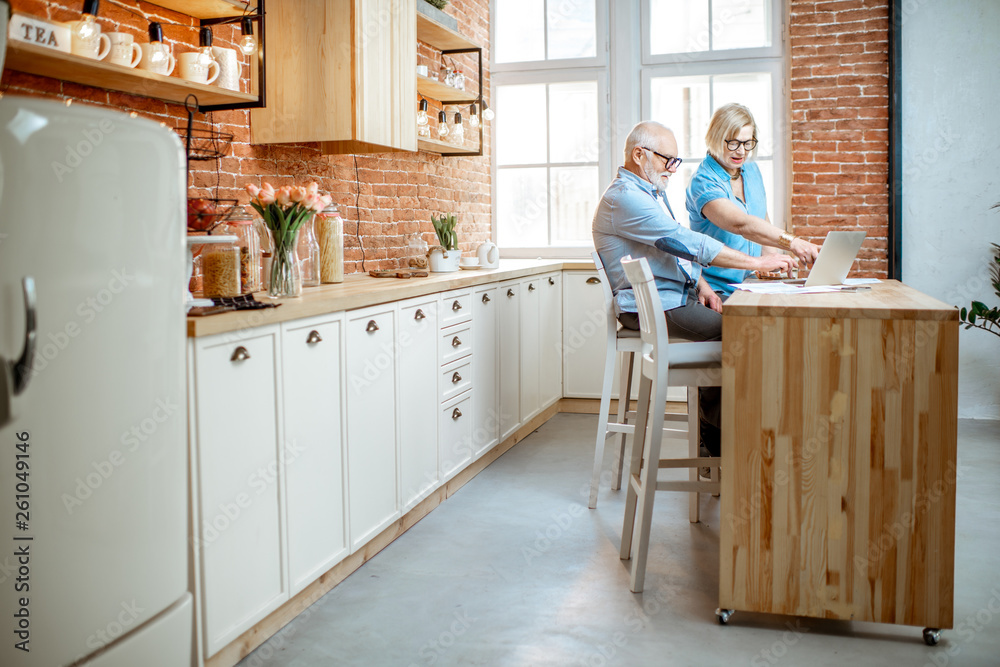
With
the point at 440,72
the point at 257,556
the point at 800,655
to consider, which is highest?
the point at 440,72

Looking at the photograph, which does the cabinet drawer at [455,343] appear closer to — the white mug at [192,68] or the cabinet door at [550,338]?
the cabinet door at [550,338]

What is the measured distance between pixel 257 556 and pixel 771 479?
1.36 metres

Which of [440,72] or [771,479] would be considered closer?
[771,479]

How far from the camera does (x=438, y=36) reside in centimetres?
438

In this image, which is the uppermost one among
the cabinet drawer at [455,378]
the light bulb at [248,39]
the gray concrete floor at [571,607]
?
the light bulb at [248,39]

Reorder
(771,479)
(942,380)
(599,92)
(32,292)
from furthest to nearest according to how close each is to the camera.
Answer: (599,92), (771,479), (942,380), (32,292)

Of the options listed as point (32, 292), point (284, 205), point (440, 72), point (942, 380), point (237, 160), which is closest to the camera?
point (32, 292)

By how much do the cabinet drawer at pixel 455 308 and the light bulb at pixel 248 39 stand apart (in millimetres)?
1131

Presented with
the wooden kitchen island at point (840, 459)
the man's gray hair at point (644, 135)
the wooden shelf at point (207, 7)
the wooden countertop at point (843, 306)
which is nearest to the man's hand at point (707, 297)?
the man's gray hair at point (644, 135)

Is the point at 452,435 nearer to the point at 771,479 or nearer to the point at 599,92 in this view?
the point at 771,479

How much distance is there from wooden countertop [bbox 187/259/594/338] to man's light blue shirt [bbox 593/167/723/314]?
66 cm

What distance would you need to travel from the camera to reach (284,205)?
8.07 feet

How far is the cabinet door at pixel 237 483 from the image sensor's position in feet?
6.22

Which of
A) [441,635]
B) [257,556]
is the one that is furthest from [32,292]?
[441,635]
